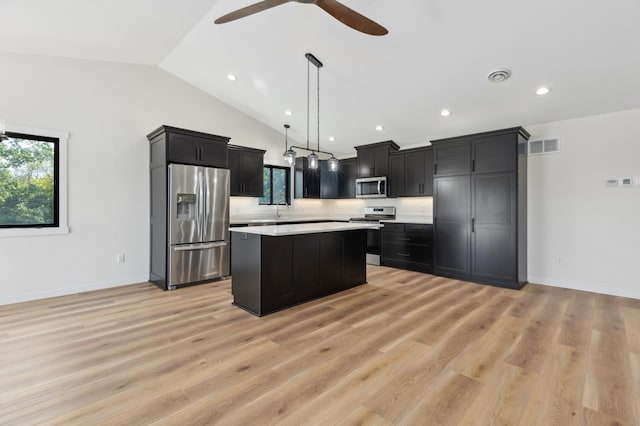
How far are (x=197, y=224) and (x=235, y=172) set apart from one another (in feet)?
4.76

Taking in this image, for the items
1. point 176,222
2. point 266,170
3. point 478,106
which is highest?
point 478,106

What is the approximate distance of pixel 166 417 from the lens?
5.51 feet

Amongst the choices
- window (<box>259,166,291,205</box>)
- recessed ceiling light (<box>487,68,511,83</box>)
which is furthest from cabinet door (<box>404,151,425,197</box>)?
window (<box>259,166,291,205</box>)

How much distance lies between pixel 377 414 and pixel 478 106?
168 inches

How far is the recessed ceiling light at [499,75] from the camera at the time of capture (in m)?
3.49

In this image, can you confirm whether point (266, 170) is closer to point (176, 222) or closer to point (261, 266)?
point (176, 222)

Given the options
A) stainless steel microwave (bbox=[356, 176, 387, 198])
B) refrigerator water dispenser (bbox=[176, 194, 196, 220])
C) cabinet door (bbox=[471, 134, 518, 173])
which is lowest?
refrigerator water dispenser (bbox=[176, 194, 196, 220])

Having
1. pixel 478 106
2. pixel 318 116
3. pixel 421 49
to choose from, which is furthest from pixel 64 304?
pixel 478 106

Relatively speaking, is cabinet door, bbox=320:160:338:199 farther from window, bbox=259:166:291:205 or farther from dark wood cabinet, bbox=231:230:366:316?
dark wood cabinet, bbox=231:230:366:316

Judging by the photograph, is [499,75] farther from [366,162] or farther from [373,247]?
[373,247]

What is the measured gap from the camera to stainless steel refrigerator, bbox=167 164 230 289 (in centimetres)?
430

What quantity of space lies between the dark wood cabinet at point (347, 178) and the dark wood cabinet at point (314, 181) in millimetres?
108

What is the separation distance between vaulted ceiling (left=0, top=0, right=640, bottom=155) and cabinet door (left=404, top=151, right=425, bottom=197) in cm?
71

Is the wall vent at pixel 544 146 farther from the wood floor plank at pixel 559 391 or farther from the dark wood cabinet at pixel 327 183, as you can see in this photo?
the dark wood cabinet at pixel 327 183
